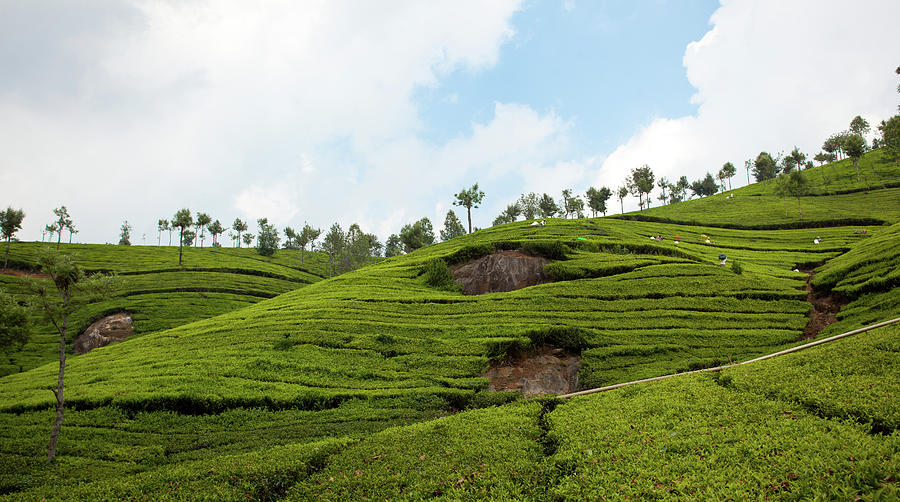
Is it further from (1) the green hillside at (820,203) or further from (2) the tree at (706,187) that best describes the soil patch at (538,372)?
(2) the tree at (706,187)

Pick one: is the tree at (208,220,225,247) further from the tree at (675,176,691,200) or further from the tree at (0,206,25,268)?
the tree at (675,176,691,200)

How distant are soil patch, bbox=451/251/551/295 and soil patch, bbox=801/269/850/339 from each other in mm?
15421

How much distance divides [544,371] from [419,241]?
52.4 metres

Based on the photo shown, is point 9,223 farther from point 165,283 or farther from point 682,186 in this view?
point 682,186

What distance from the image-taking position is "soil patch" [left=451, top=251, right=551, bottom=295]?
3284 cm

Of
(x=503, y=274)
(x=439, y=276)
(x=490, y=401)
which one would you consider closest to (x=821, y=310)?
(x=503, y=274)

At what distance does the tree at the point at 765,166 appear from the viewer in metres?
112

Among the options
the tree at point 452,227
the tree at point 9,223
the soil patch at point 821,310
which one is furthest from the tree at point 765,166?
the tree at point 9,223

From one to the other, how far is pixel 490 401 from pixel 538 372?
451cm

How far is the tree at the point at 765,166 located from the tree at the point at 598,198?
49856 mm

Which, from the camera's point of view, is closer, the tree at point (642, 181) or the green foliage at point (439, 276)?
the green foliage at point (439, 276)

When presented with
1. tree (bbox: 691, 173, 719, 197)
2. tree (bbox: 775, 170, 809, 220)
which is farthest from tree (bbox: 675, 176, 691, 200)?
tree (bbox: 775, 170, 809, 220)

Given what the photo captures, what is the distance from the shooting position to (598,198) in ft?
316

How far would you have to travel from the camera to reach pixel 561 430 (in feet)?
35.2
